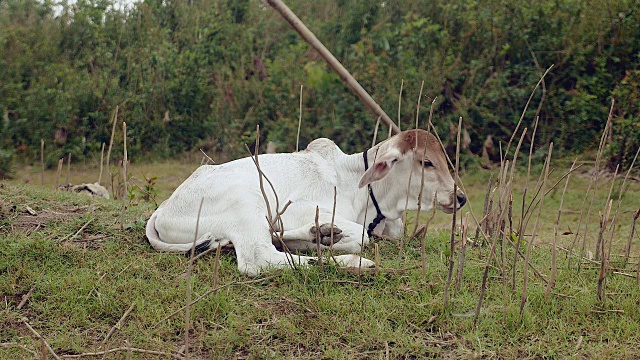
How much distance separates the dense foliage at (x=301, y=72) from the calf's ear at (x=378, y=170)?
4.08 m

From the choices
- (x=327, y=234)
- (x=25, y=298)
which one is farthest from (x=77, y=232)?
(x=327, y=234)

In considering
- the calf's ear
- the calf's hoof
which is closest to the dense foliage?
the calf's ear

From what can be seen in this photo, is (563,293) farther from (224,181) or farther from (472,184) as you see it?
(472,184)

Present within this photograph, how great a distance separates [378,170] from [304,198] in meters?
0.44

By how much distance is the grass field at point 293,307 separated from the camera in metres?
3.24

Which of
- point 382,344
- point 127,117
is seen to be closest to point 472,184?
point 127,117

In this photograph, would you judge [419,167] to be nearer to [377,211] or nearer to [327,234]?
[377,211]

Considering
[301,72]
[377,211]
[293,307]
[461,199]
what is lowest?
[293,307]

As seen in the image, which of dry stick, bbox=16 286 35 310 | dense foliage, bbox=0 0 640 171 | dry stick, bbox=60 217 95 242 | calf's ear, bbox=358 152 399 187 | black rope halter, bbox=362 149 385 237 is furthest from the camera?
dense foliage, bbox=0 0 640 171

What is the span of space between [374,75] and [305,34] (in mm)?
3927

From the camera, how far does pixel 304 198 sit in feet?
14.4

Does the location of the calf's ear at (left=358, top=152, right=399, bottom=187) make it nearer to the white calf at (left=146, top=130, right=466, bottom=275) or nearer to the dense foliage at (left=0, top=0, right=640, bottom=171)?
the white calf at (left=146, top=130, right=466, bottom=275)

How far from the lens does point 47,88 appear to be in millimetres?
10047

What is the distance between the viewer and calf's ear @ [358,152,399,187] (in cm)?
423
